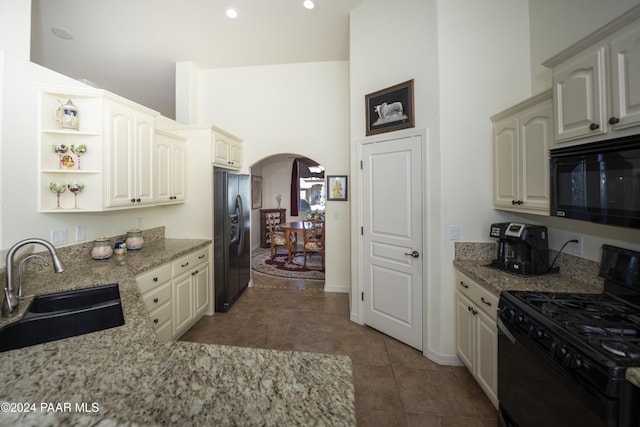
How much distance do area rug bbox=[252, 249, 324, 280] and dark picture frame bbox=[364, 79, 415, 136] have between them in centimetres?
281

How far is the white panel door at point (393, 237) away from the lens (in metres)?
2.31

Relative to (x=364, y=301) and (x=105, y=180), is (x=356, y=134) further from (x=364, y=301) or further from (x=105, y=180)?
(x=105, y=180)

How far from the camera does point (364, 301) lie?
277 cm

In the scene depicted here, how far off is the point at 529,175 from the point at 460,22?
1462 millimetres

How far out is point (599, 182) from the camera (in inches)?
48.5

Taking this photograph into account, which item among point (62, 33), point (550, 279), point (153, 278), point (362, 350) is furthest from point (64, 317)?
point (62, 33)

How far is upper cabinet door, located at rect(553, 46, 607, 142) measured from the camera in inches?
48.6

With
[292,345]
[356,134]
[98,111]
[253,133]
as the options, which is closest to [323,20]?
[356,134]

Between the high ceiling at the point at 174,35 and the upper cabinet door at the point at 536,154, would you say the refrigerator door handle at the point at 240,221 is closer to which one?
the high ceiling at the point at 174,35

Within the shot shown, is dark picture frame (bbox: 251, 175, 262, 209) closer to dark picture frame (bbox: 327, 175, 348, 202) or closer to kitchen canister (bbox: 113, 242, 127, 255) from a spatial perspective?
dark picture frame (bbox: 327, 175, 348, 202)

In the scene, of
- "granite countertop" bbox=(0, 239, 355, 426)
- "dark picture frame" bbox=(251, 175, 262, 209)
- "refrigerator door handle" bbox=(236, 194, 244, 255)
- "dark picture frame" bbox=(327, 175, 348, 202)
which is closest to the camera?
"granite countertop" bbox=(0, 239, 355, 426)

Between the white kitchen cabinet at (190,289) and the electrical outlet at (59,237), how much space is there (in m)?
0.83

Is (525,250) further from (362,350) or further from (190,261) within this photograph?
(190,261)

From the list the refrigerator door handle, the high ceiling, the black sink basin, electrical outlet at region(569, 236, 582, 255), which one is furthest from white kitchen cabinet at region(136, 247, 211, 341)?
electrical outlet at region(569, 236, 582, 255)
